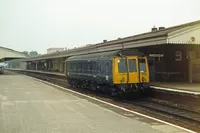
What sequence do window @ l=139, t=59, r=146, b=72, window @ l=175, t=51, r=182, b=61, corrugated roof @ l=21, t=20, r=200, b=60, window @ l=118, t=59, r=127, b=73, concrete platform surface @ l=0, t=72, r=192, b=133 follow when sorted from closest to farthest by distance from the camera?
concrete platform surface @ l=0, t=72, r=192, b=133 → window @ l=118, t=59, r=127, b=73 → window @ l=139, t=59, r=146, b=72 → corrugated roof @ l=21, t=20, r=200, b=60 → window @ l=175, t=51, r=182, b=61

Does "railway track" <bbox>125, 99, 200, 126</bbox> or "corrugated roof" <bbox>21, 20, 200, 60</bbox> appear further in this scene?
"corrugated roof" <bbox>21, 20, 200, 60</bbox>

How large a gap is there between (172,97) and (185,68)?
8901 millimetres

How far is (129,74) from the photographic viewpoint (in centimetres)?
2025

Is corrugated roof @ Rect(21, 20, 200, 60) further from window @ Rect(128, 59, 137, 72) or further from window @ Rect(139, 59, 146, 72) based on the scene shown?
window @ Rect(128, 59, 137, 72)

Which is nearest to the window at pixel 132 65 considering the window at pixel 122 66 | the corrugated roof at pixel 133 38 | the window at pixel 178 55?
the window at pixel 122 66

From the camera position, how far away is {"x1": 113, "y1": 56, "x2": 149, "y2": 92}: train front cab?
786 inches

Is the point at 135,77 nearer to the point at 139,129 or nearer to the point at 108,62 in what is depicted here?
the point at 108,62

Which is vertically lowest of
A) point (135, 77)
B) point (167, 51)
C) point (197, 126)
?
point (197, 126)

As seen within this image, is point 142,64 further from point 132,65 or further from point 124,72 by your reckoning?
point 124,72

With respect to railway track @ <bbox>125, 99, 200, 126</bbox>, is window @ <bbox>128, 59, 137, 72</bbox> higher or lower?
higher

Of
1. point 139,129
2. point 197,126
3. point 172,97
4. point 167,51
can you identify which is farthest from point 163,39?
point 139,129

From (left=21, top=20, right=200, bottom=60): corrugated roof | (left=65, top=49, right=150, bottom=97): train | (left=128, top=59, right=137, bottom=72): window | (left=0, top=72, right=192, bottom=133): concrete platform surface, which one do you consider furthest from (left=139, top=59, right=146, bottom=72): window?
(left=0, top=72, right=192, bottom=133): concrete platform surface

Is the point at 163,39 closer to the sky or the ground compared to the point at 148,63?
closer to the sky

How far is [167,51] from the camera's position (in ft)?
85.9
